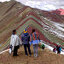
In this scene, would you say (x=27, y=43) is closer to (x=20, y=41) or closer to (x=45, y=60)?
Answer: (x=20, y=41)

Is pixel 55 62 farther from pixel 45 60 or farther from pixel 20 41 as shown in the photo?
pixel 20 41

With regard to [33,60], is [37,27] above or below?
above

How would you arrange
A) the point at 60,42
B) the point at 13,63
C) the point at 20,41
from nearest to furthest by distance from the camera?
the point at 13,63, the point at 20,41, the point at 60,42

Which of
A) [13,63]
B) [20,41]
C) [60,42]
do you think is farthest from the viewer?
[60,42]

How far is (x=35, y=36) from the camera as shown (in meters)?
6.56

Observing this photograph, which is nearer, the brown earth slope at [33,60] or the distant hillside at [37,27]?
the brown earth slope at [33,60]

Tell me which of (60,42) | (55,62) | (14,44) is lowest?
(60,42)

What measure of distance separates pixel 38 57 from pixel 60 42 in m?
9.38

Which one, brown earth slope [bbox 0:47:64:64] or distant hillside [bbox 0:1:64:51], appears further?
distant hillside [bbox 0:1:64:51]

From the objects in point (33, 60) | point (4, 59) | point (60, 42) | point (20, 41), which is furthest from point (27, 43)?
point (60, 42)

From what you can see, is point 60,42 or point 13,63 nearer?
point 13,63

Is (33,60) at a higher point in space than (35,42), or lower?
lower

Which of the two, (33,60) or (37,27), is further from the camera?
(37,27)

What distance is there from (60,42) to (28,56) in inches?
377
